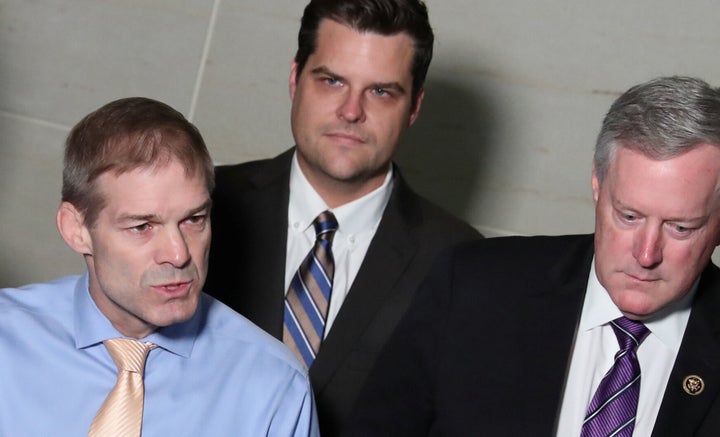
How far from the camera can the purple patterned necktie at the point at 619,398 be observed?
2.32 meters

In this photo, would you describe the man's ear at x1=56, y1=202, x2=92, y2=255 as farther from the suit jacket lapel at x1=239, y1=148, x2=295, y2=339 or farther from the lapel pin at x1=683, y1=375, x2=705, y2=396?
the lapel pin at x1=683, y1=375, x2=705, y2=396

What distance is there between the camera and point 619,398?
2.33 m

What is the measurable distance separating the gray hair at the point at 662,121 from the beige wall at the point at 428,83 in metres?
1.53

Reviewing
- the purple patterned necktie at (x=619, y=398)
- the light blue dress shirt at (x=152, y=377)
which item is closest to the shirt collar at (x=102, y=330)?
the light blue dress shirt at (x=152, y=377)

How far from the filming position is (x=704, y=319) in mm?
2387

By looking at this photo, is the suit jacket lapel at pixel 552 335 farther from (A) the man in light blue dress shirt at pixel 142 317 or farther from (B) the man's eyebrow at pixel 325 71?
(B) the man's eyebrow at pixel 325 71

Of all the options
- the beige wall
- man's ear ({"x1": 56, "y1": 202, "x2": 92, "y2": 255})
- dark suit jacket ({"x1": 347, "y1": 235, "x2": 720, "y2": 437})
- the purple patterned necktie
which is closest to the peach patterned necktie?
man's ear ({"x1": 56, "y1": 202, "x2": 92, "y2": 255})

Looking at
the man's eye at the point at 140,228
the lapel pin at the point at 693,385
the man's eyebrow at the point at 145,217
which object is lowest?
the lapel pin at the point at 693,385

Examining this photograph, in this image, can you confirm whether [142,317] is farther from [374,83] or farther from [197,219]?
[374,83]

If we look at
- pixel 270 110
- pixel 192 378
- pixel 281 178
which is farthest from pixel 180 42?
pixel 192 378

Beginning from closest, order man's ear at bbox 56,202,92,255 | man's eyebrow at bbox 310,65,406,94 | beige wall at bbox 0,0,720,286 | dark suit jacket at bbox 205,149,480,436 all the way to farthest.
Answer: man's ear at bbox 56,202,92,255, dark suit jacket at bbox 205,149,480,436, man's eyebrow at bbox 310,65,406,94, beige wall at bbox 0,0,720,286

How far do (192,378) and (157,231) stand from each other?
0.29m

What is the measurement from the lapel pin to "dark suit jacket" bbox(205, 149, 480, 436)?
2.84 ft

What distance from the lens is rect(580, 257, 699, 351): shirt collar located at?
2.41 m
